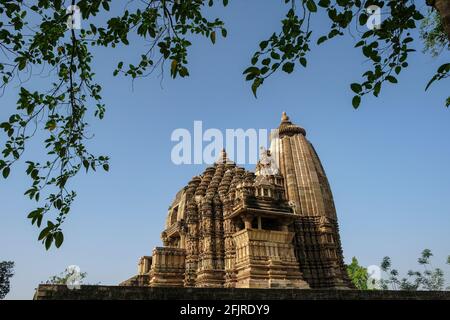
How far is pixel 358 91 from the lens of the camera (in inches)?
153

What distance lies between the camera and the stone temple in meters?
22.4

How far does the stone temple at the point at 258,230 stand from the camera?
22.4 m

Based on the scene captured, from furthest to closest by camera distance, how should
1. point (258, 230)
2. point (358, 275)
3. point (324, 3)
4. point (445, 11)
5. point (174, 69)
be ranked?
point (358, 275), point (258, 230), point (174, 69), point (324, 3), point (445, 11)

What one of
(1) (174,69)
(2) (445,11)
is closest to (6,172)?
(1) (174,69)

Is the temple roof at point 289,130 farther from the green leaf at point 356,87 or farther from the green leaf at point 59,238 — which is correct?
the green leaf at point 59,238

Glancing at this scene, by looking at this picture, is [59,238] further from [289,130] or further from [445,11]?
[289,130]

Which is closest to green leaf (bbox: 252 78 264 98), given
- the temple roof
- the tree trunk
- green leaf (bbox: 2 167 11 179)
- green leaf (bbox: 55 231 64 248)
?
the tree trunk

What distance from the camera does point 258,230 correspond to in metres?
22.5

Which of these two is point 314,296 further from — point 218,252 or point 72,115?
point 218,252

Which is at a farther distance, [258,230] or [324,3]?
[258,230]

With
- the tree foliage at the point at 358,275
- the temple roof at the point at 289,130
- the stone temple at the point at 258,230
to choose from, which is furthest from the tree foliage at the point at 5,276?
the tree foliage at the point at 358,275

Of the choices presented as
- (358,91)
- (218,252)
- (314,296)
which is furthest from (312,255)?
(358,91)

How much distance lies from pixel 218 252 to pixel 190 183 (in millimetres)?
10596
